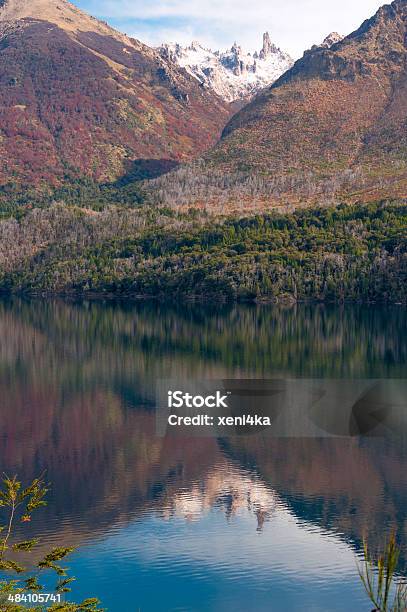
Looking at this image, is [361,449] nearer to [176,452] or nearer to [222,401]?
[176,452]

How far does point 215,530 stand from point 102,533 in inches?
224

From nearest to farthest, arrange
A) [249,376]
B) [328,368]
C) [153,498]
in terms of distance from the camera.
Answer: [153,498], [249,376], [328,368]

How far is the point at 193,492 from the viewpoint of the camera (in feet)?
167

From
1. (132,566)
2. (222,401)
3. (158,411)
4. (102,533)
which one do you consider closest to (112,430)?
(158,411)

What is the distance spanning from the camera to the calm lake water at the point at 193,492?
129ft

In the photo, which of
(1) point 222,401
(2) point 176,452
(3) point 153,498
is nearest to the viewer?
(3) point 153,498

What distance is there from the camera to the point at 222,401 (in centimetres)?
8069

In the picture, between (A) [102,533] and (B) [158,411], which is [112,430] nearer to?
(B) [158,411]

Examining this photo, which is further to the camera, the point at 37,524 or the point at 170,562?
the point at 37,524

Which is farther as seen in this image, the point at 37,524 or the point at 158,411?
the point at 158,411

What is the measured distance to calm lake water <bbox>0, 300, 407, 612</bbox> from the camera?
129 feet

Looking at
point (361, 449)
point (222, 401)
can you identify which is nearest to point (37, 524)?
point (361, 449)

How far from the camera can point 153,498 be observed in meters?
49.8

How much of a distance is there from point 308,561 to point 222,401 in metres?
39.4
